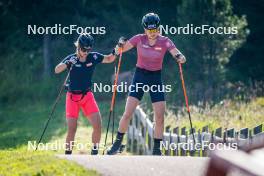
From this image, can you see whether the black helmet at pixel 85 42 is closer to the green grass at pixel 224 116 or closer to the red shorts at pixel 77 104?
the red shorts at pixel 77 104

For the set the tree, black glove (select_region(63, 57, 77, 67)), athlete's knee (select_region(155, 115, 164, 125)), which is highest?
the tree

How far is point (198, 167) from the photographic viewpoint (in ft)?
29.4

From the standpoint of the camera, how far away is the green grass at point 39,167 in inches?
323

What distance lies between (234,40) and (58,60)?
7912 mm

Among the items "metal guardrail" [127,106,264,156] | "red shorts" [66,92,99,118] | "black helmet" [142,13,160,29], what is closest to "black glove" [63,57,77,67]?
"red shorts" [66,92,99,118]

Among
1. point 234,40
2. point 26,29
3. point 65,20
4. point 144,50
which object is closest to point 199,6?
point 234,40

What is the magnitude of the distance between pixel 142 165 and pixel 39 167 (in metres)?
1.43

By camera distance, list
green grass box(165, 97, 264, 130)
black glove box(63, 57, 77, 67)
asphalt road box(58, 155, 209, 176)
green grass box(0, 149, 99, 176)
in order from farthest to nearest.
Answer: green grass box(165, 97, 264, 130) < black glove box(63, 57, 77, 67) < asphalt road box(58, 155, 209, 176) < green grass box(0, 149, 99, 176)

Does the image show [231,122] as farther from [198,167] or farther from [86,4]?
[86,4]

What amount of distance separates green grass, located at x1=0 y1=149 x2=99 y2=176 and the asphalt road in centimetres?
22

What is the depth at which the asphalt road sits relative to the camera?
841 cm
